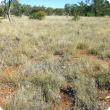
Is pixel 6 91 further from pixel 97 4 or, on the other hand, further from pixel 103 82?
pixel 97 4

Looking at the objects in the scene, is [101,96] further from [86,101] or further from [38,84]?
[38,84]

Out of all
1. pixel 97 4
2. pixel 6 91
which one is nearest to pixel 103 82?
pixel 6 91

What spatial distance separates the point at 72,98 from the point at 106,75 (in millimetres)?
1189

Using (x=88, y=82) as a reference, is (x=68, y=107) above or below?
below

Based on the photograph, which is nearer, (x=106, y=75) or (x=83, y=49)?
(x=106, y=75)

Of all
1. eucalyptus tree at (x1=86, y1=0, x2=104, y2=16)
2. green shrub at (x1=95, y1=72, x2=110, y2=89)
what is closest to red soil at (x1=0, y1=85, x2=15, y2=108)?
green shrub at (x1=95, y1=72, x2=110, y2=89)

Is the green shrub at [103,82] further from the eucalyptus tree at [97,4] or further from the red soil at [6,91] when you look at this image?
the eucalyptus tree at [97,4]

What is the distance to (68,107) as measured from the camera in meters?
2.17

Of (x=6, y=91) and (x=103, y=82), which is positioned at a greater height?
(x=103, y=82)

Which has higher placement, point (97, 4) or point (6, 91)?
point (97, 4)

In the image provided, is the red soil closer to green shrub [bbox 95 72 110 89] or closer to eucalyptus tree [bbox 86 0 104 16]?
green shrub [bbox 95 72 110 89]

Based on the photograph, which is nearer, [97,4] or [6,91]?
[6,91]

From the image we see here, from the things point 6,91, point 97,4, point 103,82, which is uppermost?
point 97,4

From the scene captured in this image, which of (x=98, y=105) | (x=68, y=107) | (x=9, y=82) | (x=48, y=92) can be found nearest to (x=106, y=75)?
(x=98, y=105)
